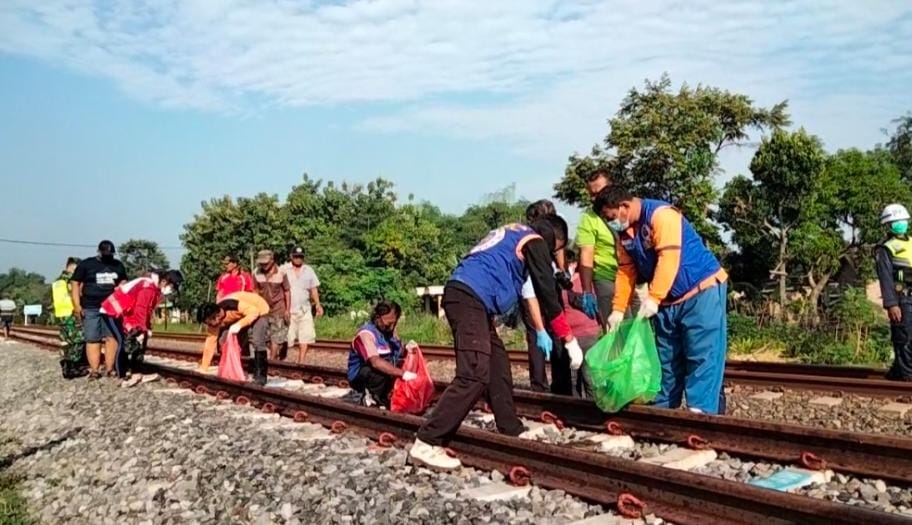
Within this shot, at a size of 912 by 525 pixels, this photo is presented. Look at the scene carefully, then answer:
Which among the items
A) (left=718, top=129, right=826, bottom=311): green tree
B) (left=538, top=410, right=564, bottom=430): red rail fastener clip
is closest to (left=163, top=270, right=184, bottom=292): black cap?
(left=538, top=410, right=564, bottom=430): red rail fastener clip

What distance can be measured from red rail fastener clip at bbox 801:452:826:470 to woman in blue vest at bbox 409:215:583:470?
1.46m

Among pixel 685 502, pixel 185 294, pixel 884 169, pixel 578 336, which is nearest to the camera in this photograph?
pixel 685 502

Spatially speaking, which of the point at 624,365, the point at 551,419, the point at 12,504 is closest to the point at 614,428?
the point at 624,365

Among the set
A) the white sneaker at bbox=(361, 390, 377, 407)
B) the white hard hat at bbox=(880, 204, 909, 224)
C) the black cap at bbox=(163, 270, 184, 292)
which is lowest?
the white sneaker at bbox=(361, 390, 377, 407)

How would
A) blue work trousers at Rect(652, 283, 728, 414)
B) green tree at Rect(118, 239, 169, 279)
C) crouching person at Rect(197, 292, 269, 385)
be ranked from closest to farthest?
blue work trousers at Rect(652, 283, 728, 414) → crouching person at Rect(197, 292, 269, 385) → green tree at Rect(118, 239, 169, 279)

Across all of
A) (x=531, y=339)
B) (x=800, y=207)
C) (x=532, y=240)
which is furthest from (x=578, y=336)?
(x=800, y=207)

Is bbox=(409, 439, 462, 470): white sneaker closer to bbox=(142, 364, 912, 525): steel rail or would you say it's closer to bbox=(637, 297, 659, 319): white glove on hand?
bbox=(142, 364, 912, 525): steel rail

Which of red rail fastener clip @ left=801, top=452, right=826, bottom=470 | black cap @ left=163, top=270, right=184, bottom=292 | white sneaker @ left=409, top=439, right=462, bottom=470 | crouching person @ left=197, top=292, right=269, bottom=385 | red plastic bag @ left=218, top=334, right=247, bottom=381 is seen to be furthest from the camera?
black cap @ left=163, top=270, right=184, bottom=292

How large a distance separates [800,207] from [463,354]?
18.9 m

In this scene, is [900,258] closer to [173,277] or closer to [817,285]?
[173,277]

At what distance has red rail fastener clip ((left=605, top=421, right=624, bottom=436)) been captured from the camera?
5.80 meters

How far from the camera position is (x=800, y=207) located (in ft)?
71.6

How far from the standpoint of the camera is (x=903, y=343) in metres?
7.81

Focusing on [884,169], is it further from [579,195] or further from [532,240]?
[532,240]
